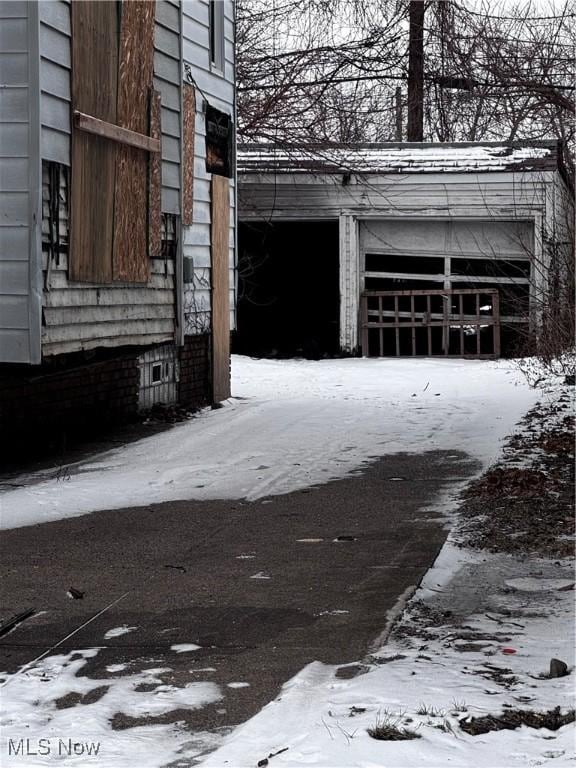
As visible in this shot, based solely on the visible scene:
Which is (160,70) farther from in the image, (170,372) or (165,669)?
(165,669)

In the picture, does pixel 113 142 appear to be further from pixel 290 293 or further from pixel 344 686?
pixel 290 293

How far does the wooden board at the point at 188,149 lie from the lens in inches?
552

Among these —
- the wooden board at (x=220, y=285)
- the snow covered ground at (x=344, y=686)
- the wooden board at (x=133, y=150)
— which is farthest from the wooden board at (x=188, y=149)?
the snow covered ground at (x=344, y=686)

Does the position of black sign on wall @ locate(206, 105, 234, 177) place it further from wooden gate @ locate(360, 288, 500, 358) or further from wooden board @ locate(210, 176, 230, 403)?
wooden gate @ locate(360, 288, 500, 358)

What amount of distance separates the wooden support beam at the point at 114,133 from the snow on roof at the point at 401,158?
10.9 m

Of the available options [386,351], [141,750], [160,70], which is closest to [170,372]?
[160,70]

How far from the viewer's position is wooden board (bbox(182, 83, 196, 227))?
14.0m

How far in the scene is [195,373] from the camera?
49.7 ft

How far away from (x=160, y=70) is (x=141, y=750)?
29.0 ft

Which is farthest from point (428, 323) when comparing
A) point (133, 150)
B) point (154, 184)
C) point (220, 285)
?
point (133, 150)

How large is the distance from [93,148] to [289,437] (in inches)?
150

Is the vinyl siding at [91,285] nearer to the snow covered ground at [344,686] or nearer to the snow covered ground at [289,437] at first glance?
the snow covered ground at [289,437]

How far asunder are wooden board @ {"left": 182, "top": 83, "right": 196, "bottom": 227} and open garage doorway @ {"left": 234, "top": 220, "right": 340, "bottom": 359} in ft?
30.0

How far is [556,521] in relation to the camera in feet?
25.5
